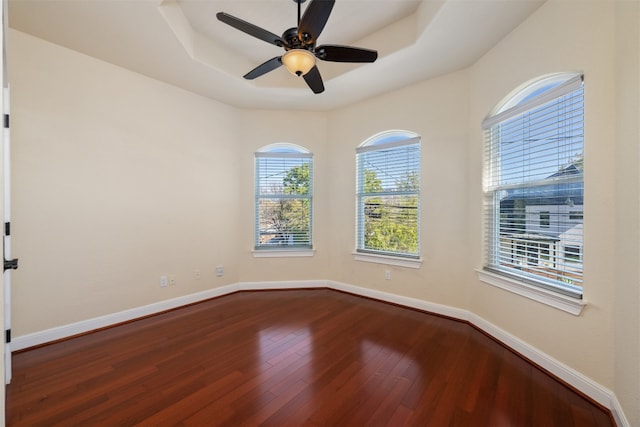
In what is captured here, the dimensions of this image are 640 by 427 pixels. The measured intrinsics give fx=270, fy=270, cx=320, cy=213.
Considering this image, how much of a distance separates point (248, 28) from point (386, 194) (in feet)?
8.22

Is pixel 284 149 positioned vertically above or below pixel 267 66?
below

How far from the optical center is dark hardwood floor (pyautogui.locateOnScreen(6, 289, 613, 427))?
166cm

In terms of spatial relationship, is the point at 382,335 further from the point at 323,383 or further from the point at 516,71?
the point at 516,71

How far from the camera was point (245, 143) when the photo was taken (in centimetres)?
409

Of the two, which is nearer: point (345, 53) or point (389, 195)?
point (345, 53)

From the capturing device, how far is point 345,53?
2.14 meters

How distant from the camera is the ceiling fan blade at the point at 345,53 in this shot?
2.07 metres

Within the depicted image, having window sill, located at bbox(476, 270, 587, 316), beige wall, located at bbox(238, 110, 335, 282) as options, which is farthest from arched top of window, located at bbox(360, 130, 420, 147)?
window sill, located at bbox(476, 270, 587, 316)

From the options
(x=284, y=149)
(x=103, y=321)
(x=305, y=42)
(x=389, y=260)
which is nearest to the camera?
(x=305, y=42)

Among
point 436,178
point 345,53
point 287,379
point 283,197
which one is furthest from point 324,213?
point 287,379

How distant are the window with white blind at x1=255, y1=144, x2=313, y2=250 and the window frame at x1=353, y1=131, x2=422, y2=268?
780 mm

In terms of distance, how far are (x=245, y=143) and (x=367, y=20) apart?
7.56ft

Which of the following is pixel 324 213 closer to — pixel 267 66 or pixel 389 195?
pixel 389 195

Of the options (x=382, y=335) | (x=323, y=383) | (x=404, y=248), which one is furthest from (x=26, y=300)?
(x=404, y=248)
